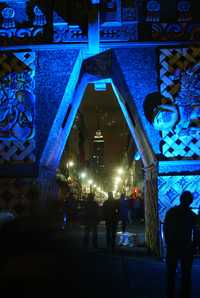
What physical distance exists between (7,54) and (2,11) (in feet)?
3.63

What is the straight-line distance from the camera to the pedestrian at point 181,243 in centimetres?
648

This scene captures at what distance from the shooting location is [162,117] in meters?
11.1

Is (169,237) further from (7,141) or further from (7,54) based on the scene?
(7,54)

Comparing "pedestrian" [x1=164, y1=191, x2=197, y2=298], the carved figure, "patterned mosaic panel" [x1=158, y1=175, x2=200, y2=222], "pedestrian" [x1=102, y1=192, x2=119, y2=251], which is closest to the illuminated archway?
"patterned mosaic panel" [x1=158, y1=175, x2=200, y2=222]

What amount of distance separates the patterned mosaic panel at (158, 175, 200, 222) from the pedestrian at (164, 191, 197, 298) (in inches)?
177

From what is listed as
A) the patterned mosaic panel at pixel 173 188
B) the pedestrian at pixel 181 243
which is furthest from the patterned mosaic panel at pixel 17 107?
the pedestrian at pixel 181 243

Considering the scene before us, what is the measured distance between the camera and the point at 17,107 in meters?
11.6

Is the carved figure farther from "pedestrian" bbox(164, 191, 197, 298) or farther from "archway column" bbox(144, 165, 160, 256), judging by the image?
"pedestrian" bbox(164, 191, 197, 298)

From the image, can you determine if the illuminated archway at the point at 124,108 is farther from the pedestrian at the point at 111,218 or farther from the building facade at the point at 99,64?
the pedestrian at the point at 111,218

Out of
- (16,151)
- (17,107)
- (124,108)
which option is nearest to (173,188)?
(124,108)

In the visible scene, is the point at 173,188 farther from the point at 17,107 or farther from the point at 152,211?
the point at 17,107

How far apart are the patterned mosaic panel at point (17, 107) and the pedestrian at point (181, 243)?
216 inches

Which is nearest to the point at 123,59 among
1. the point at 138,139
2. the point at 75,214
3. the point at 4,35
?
the point at 138,139

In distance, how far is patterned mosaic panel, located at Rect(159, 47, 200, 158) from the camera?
1129cm
